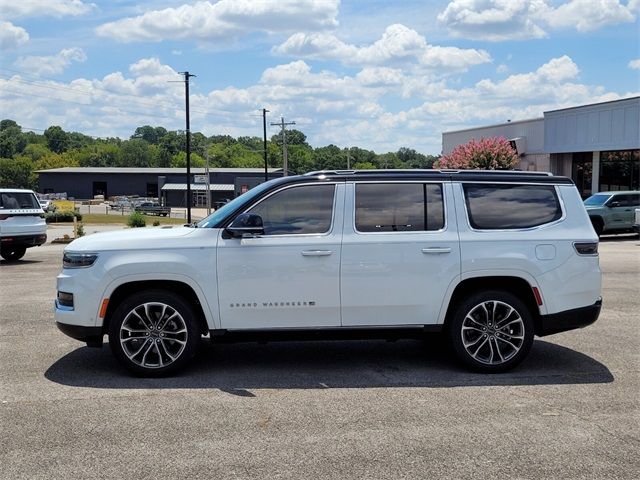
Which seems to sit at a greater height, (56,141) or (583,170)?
(56,141)

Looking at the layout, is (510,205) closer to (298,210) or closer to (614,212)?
(298,210)

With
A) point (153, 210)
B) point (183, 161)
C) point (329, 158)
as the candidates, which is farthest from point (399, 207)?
point (183, 161)

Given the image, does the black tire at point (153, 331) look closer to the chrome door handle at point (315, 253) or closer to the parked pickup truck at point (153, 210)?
the chrome door handle at point (315, 253)

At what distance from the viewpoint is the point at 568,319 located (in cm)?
644

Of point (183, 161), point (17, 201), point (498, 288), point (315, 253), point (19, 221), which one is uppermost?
point (183, 161)

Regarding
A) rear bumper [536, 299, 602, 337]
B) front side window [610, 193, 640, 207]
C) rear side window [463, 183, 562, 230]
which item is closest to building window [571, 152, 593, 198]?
front side window [610, 193, 640, 207]

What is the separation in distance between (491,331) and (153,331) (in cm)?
313

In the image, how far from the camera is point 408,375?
6.41 m

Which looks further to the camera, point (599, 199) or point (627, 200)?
point (599, 199)

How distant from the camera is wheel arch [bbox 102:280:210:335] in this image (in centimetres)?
628

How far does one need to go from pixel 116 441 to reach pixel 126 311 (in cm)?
166

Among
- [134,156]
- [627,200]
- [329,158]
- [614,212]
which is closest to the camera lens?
[614,212]

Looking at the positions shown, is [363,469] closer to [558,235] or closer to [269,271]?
[269,271]

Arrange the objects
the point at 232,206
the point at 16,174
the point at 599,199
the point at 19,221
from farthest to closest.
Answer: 1. the point at 16,174
2. the point at 599,199
3. the point at 19,221
4. the point at 232,206
